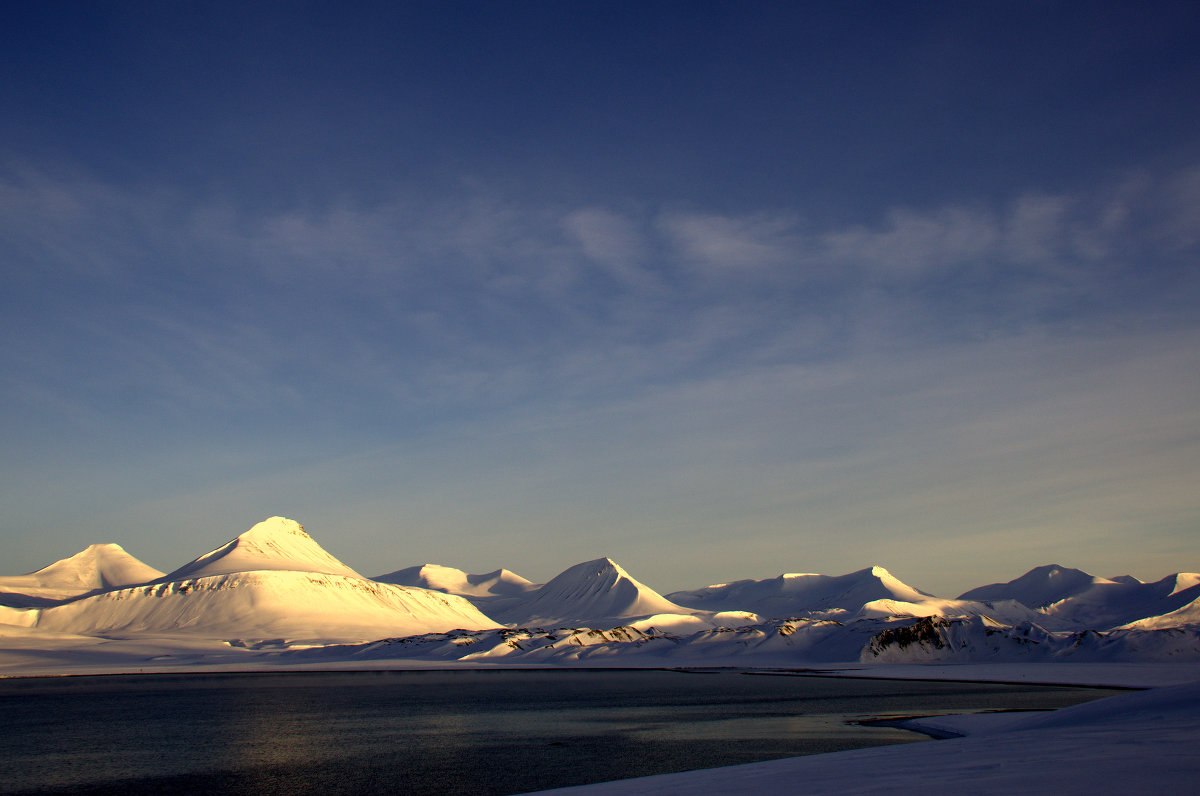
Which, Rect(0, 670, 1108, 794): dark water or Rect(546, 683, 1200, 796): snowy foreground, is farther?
Rect(0, 670, 1108, 794): dark water

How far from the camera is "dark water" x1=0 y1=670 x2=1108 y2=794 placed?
35188mm

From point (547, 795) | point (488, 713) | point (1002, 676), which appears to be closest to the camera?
point (547, 795)

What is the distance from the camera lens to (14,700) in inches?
3295

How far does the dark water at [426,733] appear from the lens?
115ft

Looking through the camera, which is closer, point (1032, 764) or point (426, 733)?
point (1032, 764)

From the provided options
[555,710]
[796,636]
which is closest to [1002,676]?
[555,710]

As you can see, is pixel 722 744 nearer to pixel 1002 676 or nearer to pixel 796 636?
pixel 1002 676

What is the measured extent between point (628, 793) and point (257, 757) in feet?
85.0

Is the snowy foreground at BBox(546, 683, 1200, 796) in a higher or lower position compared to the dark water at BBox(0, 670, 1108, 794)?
higher

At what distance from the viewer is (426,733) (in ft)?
168

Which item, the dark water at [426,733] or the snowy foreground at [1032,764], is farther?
the dark water at [426,733]

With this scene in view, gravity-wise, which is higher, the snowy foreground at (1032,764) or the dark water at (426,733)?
the snowy foreground at (1032,764)

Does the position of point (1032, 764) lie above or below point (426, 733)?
above

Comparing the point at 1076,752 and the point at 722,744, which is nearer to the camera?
the point at 1076,752
